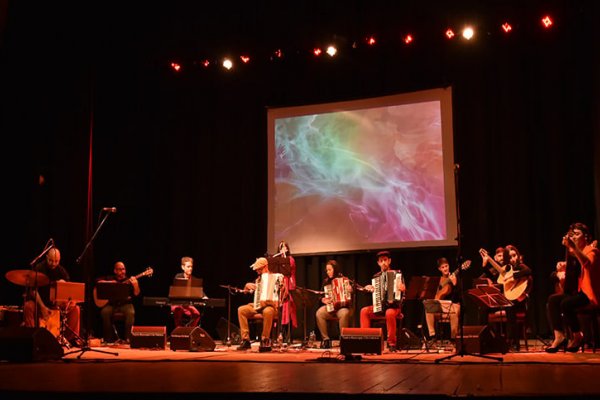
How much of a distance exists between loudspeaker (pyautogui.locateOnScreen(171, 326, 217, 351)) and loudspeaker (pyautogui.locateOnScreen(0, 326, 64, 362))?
2109 mm

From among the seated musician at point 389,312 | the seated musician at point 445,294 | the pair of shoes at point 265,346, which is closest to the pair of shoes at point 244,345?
the pair of shoes at point 265,346

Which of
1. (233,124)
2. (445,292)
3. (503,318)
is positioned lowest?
(503,318)

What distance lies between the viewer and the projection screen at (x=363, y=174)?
34.0 ft

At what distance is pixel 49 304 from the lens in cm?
882

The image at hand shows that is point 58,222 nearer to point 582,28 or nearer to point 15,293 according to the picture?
point 15,293

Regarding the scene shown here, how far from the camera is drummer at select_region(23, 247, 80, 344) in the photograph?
8656 millimetres

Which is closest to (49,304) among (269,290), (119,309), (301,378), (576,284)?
(119,309)

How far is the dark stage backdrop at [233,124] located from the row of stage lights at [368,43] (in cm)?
25

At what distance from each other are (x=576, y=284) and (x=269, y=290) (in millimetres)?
3683

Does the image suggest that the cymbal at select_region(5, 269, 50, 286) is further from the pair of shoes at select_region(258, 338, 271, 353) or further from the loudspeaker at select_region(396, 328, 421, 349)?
the loudspeaker at select_region(396, 328, 421, 349)

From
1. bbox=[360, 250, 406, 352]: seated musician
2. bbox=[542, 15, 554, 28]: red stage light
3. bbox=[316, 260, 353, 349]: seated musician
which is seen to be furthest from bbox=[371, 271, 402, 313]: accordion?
bbox=[542, 15, 554, 28]: red stage light

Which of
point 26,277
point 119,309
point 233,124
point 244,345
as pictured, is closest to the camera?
point 26,277

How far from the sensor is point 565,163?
981 cm

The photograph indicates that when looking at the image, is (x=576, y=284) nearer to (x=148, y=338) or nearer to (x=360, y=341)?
(x=360, y=341)
